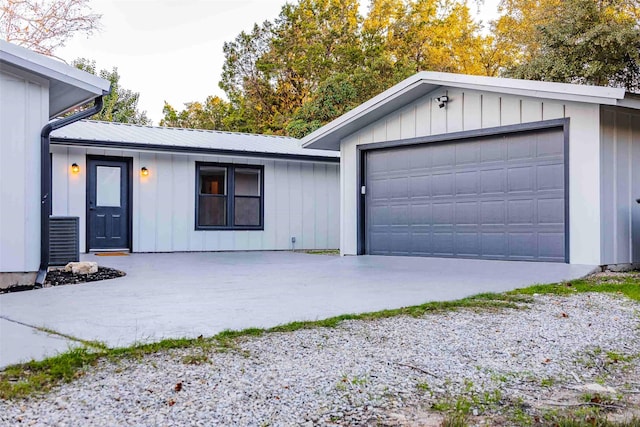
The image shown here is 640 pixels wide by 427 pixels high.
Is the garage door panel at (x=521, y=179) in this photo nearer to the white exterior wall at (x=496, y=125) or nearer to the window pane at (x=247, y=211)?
the white exterior wall at (x=496, y=125)

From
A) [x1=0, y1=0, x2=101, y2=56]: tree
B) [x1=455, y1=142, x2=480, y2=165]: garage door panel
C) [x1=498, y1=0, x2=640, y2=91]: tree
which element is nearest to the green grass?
[x1=455, y1=142, x2=480, y2=165]: garage door panel

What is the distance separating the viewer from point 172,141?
12.4 m

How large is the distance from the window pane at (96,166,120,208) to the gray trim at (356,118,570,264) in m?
5.05

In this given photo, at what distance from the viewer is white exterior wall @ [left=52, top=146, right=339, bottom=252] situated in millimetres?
11445

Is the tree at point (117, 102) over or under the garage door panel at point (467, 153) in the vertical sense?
over

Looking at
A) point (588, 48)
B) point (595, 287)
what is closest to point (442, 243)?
point (595, 287)

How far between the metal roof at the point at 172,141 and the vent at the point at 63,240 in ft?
11.6

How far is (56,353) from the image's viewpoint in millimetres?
3002

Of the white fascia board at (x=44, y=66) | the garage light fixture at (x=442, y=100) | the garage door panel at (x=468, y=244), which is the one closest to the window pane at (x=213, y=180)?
the garage light fixture at (x=442, y=100)

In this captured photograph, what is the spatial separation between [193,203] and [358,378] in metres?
10.4

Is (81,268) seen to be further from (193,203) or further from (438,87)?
(438,87)

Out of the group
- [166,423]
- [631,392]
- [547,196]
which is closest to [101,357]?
[166,423]

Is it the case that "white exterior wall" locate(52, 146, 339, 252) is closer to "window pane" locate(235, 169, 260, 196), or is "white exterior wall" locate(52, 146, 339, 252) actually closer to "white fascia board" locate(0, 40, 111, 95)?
"window pane" locate(235, 169, 260, 196)

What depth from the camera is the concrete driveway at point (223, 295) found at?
12.1ft
